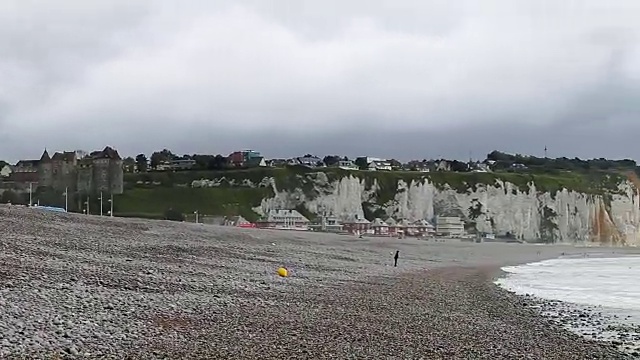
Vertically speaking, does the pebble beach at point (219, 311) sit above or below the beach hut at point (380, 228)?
above

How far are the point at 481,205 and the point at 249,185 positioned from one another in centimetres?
2846

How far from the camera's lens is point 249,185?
81.2m

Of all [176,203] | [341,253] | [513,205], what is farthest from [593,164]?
[341,253]

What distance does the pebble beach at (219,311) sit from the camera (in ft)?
26.3

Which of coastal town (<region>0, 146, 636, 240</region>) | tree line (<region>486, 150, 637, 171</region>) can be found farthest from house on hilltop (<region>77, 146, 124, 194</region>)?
tree line (<region>486, 150, 637, 171</region>)

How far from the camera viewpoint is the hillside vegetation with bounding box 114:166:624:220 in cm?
6956

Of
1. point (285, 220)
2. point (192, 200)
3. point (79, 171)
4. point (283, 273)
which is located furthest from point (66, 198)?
point (283, 273)

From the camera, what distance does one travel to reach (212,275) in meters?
15.4

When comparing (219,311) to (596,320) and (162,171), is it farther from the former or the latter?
(162,171)

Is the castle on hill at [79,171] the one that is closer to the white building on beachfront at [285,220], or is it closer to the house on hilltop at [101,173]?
the house on hilltop at [101,173]

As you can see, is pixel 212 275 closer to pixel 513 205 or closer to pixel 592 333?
pixel 592 333

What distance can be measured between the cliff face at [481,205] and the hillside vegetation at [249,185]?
1.56 feet

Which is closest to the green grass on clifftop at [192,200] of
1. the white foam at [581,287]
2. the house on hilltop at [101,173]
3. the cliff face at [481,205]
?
the house on hilltop at [101,173]

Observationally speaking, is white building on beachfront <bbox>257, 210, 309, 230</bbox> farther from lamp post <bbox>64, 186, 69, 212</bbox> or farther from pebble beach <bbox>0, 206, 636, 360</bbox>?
pebble beach <bbox>0, 206, 636, 360</bbox>
